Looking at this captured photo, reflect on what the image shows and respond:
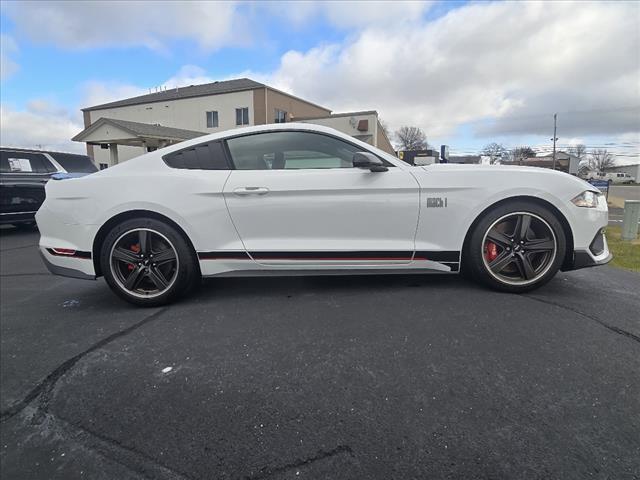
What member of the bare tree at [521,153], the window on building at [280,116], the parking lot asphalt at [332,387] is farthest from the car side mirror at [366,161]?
the bare tree at [521,153]

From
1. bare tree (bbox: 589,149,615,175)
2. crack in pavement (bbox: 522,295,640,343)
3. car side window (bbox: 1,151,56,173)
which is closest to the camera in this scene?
crack in pavement (bbox: 522,295,640,343)

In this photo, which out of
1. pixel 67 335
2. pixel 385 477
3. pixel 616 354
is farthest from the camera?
pixel 67 335

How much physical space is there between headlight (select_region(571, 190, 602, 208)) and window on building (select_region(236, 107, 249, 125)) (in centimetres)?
3141

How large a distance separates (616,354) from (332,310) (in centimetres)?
164

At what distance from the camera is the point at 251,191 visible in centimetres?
274

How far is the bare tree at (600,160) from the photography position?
8444cm

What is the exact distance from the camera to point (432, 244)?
2770 mm

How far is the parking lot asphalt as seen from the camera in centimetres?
132

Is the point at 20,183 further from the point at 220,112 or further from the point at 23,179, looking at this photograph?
the point at 220,112

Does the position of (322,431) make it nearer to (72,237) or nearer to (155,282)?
(155,282)

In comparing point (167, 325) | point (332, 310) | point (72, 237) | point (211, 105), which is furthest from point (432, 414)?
point (211, 105)

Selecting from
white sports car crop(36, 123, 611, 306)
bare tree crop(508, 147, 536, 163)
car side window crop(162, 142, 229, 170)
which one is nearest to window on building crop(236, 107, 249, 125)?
car side window crop(162, 142, 229, 170)

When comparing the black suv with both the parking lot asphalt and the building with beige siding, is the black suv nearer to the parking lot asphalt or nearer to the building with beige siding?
the parking lot asphalt

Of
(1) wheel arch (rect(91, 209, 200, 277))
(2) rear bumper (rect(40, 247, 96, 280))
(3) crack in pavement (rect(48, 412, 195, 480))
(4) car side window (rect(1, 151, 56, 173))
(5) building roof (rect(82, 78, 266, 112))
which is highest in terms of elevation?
(5) building roof (rect(82, 78, 266, 112))
